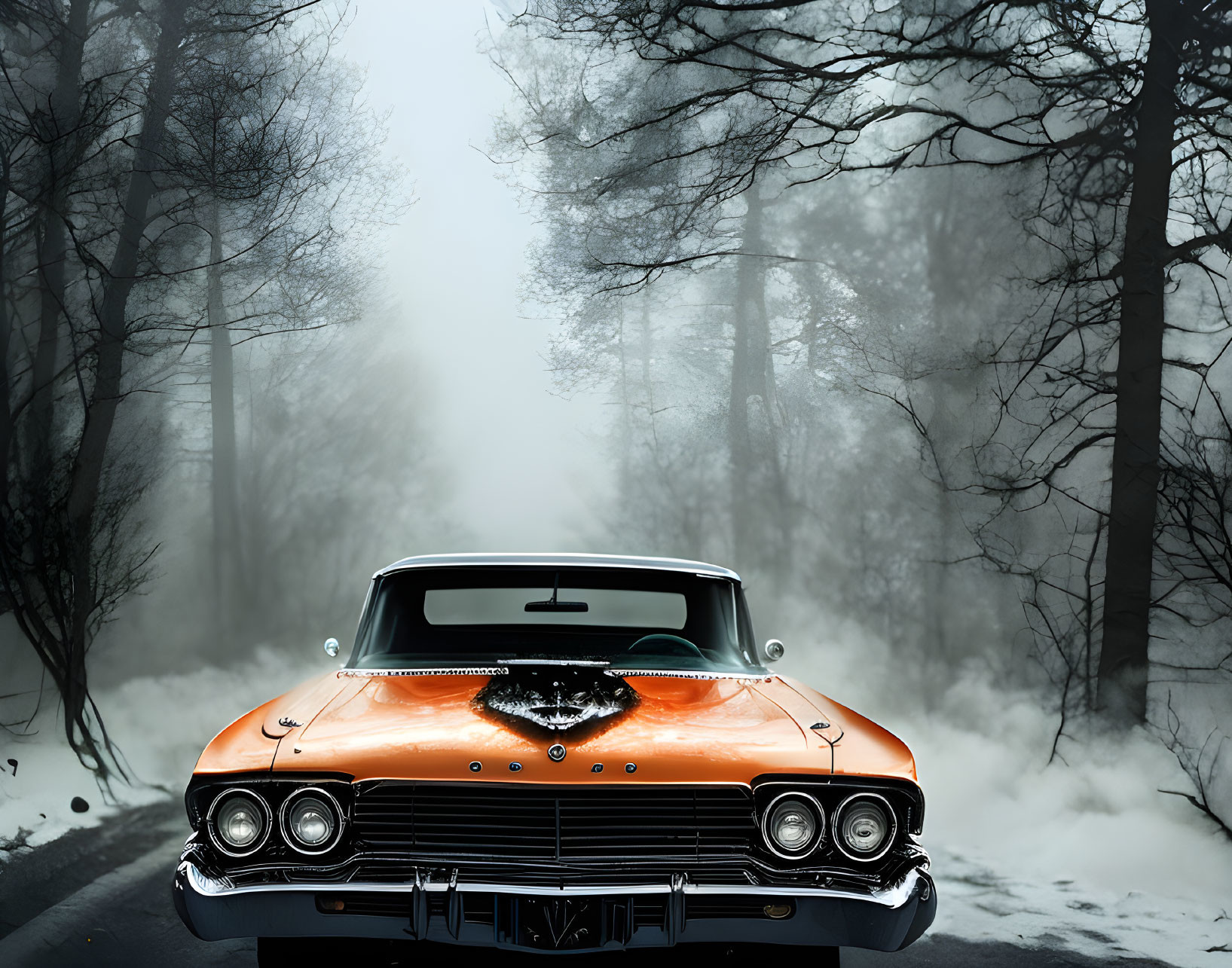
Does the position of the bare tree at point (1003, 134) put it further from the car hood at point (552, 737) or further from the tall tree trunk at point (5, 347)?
the car hood at point (552, 737)

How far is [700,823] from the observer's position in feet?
7.86

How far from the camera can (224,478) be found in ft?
31.6

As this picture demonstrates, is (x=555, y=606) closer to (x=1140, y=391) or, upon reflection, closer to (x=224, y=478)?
(x=1140, y=391)

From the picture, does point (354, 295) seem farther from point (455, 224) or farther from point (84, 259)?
point (84, 259)

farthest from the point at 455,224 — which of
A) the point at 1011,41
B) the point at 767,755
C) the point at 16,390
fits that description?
the point at 767,755

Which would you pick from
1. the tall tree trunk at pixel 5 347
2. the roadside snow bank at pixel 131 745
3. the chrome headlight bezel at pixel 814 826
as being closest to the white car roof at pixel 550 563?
the chrome headlight bezel at pixel 814 826

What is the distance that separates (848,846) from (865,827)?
6cm

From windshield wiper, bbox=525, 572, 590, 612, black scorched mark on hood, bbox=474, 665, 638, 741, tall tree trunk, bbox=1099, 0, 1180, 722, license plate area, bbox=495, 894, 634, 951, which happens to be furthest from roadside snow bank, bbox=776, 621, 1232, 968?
license plate area, bbox=495, 894, 634, 951

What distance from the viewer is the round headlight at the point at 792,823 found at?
7.90 ft

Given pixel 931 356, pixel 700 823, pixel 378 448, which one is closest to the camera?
pixel 700 823

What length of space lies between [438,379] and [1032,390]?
5.76 m

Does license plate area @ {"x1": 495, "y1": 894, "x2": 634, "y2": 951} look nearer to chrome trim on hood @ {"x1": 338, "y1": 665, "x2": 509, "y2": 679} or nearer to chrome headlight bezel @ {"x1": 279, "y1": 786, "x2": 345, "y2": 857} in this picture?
chrome headlight bezel @ {"x1": 279, "y1": 786, "x2": 345, "y2": 857}

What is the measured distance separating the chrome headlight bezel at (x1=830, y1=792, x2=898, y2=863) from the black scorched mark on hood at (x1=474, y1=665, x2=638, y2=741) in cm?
61

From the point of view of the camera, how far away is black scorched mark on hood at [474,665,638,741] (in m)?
2.49
